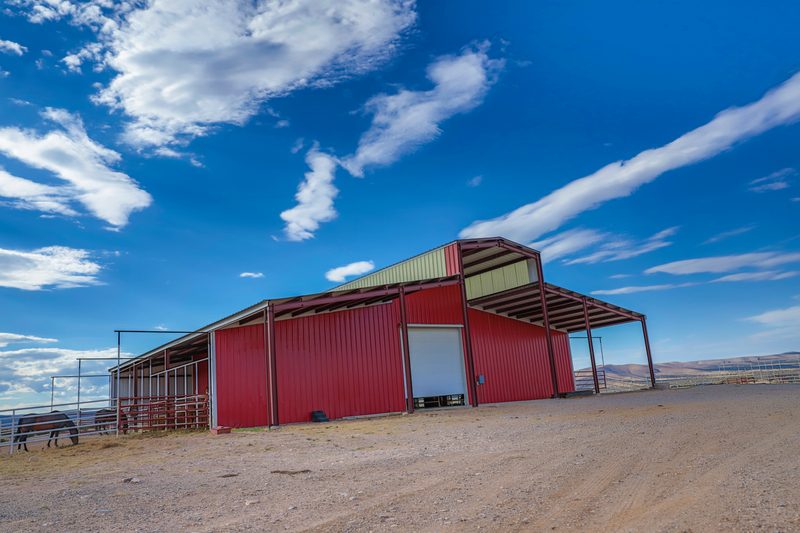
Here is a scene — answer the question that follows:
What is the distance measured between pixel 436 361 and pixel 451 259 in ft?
14.6

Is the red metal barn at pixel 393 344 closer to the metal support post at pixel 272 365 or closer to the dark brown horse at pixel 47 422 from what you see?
the metal support post at pixel 272 365

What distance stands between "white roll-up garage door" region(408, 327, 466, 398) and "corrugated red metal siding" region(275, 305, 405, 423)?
2.94ft

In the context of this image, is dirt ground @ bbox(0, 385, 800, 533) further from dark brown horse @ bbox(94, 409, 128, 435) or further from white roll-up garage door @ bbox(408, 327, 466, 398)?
white roll-up garage door @ bbox(408, 327, 466, 398)

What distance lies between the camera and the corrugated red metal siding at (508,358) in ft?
81.3

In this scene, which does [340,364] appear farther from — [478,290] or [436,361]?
[478,290]

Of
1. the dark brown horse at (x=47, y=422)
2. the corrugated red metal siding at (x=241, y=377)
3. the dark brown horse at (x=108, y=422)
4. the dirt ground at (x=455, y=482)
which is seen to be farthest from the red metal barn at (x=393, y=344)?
Answer: the dirt ground at (x=455, y=482)

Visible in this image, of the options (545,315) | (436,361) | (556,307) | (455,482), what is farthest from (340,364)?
(556,307)

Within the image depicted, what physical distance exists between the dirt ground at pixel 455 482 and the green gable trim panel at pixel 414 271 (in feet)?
40.2

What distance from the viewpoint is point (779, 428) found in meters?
9.46

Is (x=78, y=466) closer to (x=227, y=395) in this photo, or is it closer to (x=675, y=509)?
(x=227, y=395)

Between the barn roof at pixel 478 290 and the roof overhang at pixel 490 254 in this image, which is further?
the roof overhang at pixel 490 254

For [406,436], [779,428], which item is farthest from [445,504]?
[779,428]

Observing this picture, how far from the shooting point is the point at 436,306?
22.2m

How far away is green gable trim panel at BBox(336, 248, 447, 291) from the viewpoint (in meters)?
23.8
